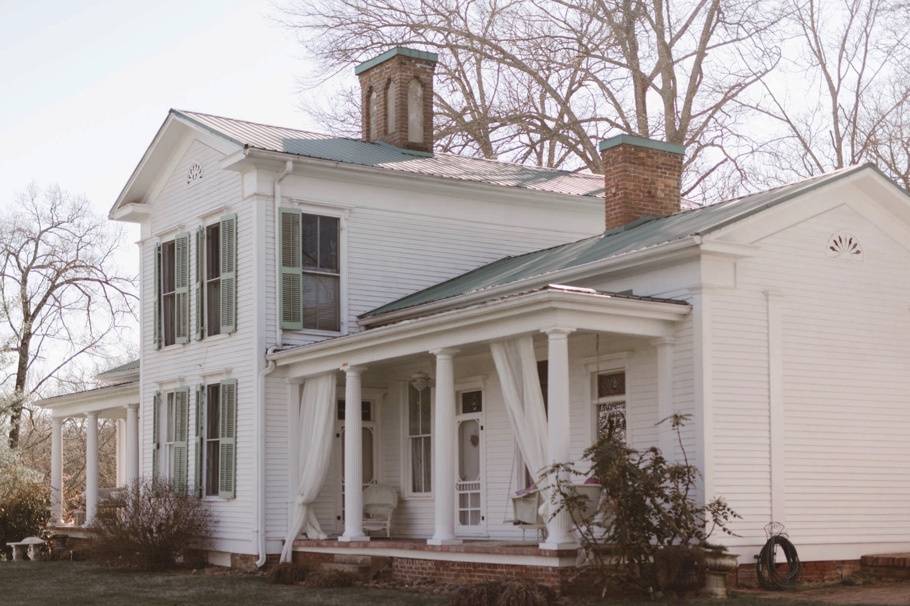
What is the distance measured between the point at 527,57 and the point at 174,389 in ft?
46.7

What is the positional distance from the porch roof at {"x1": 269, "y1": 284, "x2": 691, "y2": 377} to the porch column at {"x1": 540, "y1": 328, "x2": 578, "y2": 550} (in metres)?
0.20

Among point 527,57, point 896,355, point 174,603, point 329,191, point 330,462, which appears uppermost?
point 527,57

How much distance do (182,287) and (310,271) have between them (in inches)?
120

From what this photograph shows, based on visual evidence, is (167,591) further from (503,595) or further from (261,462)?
(503,595)

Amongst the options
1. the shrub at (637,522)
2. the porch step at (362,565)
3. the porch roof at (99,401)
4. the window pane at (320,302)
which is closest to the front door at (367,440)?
the window pane at (320,302)

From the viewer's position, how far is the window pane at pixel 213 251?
834 inches

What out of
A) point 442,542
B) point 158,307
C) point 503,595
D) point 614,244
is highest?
point 614,244

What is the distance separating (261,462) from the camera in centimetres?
1948

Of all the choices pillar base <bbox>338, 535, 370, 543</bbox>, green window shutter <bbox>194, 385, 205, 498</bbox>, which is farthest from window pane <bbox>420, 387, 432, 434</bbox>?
green window shutter <bbox>194, 385, 205, 498</bbox>

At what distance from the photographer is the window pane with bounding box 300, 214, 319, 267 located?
66.2ft

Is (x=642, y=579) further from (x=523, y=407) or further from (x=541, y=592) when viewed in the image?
(x=523, y=407)

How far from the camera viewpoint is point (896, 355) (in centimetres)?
1680

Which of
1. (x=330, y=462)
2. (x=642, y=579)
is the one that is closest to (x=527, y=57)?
(x=330, y=462)

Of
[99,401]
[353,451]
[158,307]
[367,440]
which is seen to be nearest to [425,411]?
[367,440]
